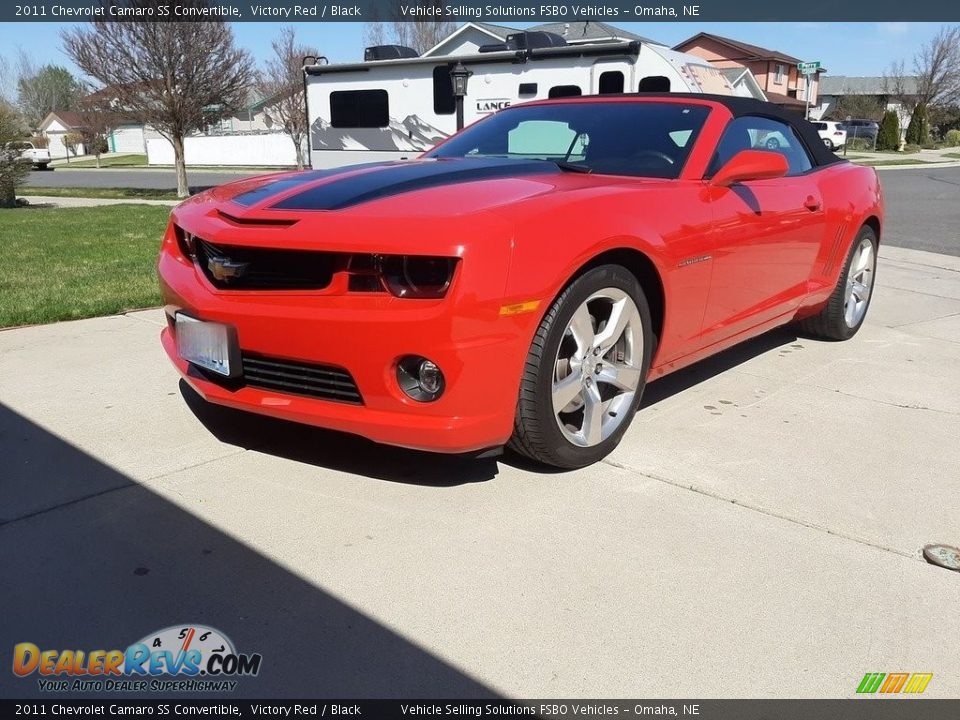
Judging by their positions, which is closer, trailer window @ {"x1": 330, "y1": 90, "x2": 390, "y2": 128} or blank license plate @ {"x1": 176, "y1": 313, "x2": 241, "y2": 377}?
blank license plate @ {"x1": 176, "y1": 313, "x2": 241, "y2": 377}

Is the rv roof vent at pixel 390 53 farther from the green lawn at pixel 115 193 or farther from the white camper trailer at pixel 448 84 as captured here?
the green lawn at pixel 115 193

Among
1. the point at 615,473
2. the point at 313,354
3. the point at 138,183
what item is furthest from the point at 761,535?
the point at 138,183

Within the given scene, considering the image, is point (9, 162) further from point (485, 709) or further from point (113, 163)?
point (113, 163)

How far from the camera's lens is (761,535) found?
9.07 ft

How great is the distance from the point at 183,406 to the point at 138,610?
68.6 inches

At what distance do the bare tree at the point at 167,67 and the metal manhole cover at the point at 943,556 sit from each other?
19481 mm

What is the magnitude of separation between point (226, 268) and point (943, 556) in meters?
2.55

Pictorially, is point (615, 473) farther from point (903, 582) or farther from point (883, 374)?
point (883, 374)

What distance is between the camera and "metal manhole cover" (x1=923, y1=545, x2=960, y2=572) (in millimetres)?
2600

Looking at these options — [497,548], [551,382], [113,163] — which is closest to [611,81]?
[551,382]

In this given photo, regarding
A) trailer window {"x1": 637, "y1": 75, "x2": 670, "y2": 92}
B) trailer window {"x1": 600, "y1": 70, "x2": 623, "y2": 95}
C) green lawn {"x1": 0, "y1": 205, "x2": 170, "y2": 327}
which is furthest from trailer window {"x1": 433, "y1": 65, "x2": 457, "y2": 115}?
green lawn {"x1": 0, "y1": 205, "x2": 170, "y2": 327}

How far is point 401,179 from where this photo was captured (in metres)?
3.28

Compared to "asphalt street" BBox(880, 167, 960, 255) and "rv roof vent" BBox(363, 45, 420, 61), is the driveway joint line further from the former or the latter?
"rv roof vent" BBox(363, 45, 420, 61)

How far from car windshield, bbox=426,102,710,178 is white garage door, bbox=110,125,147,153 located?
69715mm
